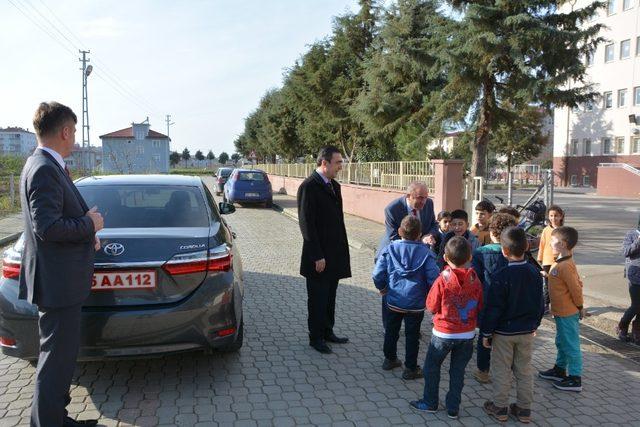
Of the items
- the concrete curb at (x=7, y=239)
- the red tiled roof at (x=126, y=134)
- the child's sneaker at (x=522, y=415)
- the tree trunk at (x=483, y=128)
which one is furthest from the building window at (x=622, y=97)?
the red tiled roof at (x=126, y=134)

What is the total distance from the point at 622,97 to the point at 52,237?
44.6m

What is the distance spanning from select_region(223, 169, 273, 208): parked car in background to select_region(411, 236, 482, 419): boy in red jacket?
16964 mm

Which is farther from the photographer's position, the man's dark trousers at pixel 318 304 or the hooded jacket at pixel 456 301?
the man's dark trousers at pixel 318 304

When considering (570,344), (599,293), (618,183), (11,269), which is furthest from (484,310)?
(618,183)

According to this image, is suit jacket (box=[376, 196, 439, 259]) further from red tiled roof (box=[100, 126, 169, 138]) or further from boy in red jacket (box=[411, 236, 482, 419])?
red tiled roof (box=[100, 126, 169, 138])

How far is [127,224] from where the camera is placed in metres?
4.00

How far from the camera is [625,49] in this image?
38281 mm

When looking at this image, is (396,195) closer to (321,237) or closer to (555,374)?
(321,237)

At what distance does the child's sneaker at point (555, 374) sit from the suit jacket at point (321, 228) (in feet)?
6.17

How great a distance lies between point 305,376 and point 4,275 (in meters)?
2.37

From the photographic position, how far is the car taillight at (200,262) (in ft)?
11.7

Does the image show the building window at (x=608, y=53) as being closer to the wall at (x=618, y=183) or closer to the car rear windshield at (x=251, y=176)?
the wall at (x=618, y=183)

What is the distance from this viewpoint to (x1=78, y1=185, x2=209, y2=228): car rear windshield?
13.5 feet

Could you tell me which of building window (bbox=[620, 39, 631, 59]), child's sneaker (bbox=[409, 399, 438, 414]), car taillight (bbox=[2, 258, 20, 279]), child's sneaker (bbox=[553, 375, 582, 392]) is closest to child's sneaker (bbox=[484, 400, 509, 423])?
child's sneaker (bbox=[409, 399, 438, 414])
